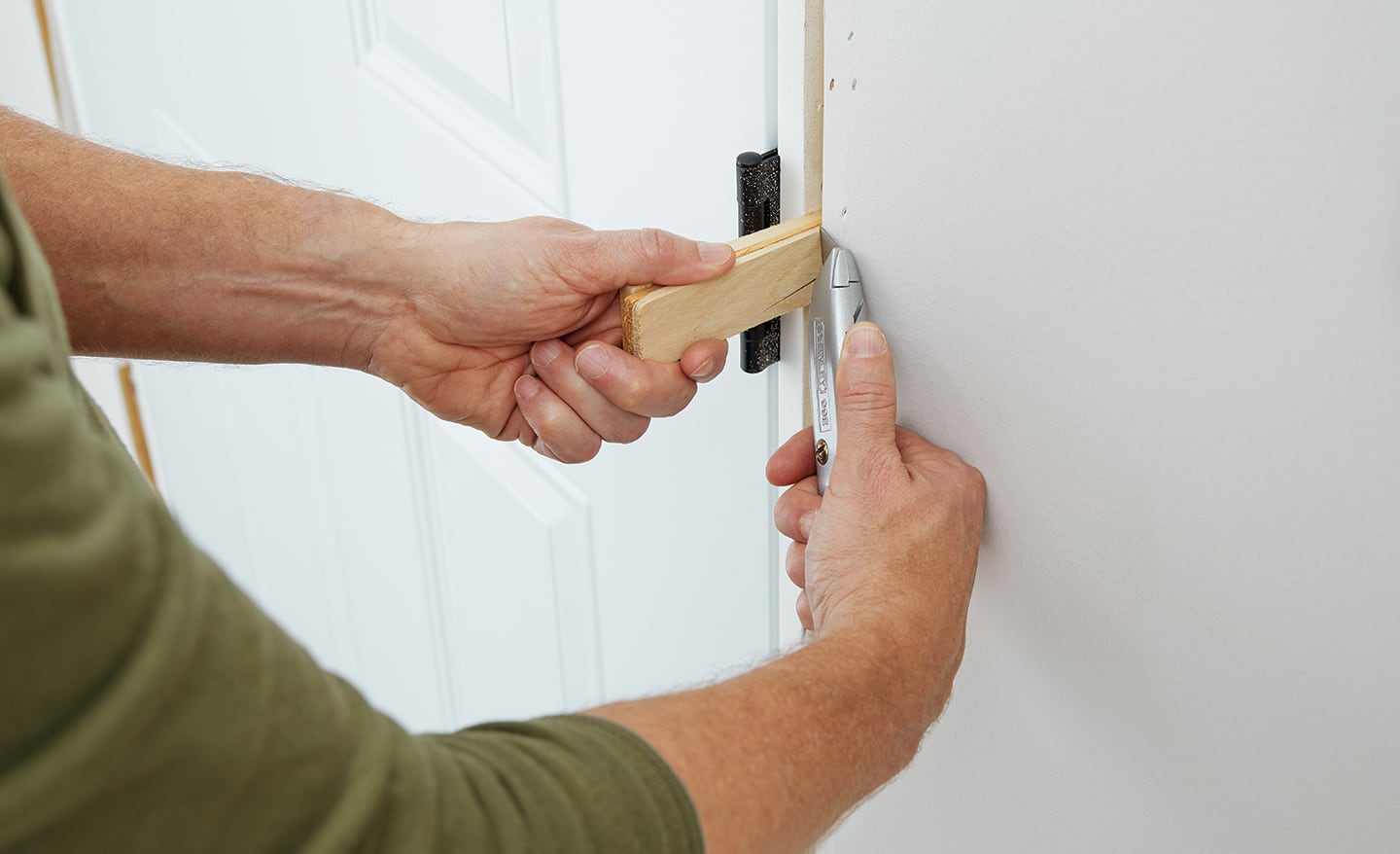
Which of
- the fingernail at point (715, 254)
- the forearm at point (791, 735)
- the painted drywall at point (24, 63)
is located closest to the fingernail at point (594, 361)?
the fingernail at point (715, 254)

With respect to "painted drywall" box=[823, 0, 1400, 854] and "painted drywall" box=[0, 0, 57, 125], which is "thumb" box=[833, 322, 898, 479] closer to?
"painted drywall" box=[823, 0, 1400, 854]

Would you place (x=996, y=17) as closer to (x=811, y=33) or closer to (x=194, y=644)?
(x=811, y=33)

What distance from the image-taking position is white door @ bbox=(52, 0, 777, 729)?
0.70 m

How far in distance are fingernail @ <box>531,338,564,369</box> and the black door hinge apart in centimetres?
12

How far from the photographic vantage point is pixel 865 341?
1.88 feet

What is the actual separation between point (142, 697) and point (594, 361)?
38cm

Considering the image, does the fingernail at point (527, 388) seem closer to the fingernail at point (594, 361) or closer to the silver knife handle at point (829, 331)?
the fingernail at point (594, 361)

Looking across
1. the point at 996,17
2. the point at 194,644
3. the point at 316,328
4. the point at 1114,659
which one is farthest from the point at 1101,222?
the point at 316,328

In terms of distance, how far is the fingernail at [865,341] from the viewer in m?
0.57

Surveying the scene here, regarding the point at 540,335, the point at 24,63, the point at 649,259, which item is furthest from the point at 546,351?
the point at 24,63

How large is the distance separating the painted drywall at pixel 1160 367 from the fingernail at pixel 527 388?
24 cm

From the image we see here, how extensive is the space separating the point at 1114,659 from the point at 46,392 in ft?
1.50

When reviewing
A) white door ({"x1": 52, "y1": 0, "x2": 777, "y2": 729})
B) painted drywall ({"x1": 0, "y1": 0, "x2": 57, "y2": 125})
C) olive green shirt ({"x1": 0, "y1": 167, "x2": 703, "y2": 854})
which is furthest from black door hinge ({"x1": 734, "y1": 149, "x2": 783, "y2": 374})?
painted drywall ({"x1": 0, "y1": 0, "x2": 57, "y2": 125})

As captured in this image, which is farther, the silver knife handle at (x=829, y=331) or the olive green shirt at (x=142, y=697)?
the silver knife handle at (x=829, y=331)
